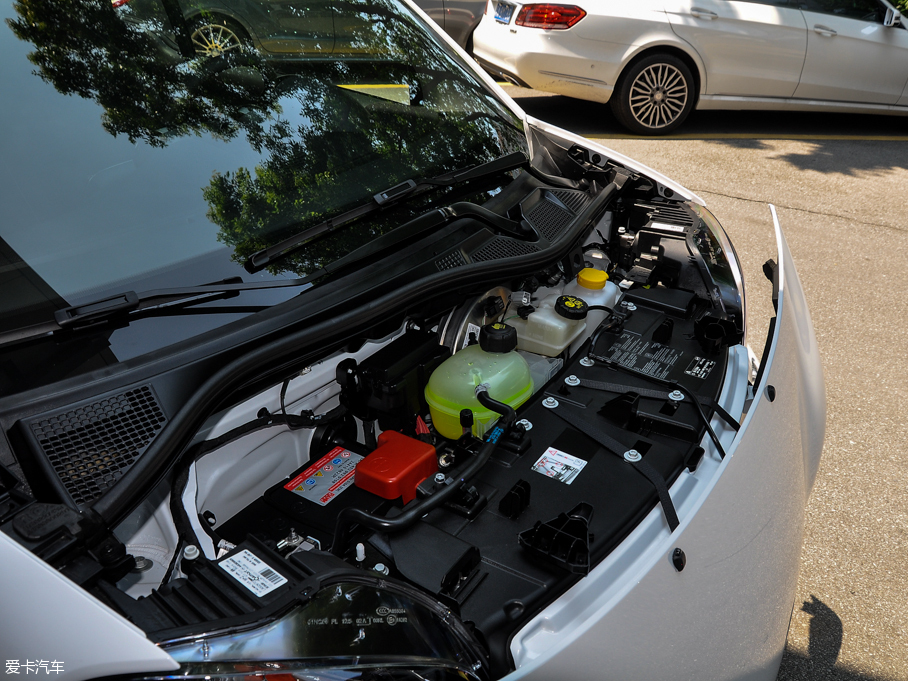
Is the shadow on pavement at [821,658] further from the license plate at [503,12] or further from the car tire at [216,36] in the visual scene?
the license plate at [503,12]

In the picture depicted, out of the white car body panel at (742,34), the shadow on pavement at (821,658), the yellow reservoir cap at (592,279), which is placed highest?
the white car body panel at (742,34)

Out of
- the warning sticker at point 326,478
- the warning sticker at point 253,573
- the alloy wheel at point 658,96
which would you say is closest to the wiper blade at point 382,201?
the warning sticker at point 326,478

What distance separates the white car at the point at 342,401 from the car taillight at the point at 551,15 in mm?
3891

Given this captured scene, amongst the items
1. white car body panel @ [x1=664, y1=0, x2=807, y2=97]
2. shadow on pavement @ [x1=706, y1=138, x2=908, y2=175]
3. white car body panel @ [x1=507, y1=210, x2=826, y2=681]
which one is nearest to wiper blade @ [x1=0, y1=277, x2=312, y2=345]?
white car body panel @ [x1=507, y1=210, x2=826, y2=681]

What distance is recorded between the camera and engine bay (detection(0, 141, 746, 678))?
1235 mm

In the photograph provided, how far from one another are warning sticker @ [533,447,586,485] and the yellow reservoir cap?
0.70 m

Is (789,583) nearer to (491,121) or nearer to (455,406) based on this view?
(455,406)

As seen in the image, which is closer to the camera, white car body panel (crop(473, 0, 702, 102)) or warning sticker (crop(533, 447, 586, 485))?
warning sticker (crop(533, 447, 586, 485))

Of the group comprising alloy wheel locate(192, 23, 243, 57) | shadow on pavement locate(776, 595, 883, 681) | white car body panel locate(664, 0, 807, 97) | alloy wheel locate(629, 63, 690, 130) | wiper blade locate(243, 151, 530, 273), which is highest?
white car body panel locate(664, 0, 807, 97)

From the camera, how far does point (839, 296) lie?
404 cm

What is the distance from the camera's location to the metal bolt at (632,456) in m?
1.58

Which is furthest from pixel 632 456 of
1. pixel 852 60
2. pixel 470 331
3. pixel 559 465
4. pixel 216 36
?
pixel 852 60

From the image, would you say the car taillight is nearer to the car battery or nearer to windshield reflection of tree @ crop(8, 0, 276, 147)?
windshield reflection of tree @ crop(8, 0, 276, 147)

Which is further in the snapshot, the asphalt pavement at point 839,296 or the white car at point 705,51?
A: the white car at point 705,51
